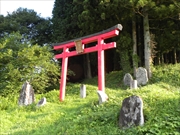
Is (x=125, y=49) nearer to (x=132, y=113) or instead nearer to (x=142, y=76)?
Answer: (x=142, y=76)

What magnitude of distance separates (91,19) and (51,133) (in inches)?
365

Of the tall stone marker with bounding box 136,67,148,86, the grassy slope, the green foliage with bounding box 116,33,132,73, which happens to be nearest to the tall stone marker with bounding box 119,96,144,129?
the grassy slope

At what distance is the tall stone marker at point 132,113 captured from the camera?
16.0ft

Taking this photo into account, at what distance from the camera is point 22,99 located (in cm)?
965

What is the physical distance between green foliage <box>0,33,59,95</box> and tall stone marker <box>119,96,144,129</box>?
729 cm

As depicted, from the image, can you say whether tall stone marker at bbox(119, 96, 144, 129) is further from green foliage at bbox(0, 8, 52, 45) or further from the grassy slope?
green foliage at bbox(0, 8, 52, 45)

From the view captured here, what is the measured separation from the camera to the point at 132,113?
4.96 metres

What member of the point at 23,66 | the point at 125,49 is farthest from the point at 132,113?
the point at 125,49

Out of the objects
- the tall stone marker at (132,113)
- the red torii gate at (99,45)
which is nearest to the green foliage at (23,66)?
the red torii gate at (99,45)

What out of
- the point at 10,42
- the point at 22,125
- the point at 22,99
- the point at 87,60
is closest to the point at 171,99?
the point at 22,125

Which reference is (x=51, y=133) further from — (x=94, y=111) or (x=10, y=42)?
(x=10, y=42)

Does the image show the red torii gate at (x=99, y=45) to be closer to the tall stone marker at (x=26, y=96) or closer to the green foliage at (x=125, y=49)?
the tall stone marker at (x=26, y=96)

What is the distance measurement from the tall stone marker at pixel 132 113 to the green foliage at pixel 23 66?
729 centimetres

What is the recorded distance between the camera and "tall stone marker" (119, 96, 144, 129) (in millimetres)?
4883
